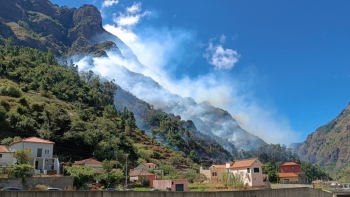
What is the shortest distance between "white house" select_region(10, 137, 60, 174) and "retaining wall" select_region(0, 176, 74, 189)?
27.3 feet

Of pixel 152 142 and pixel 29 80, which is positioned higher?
pixel 29 80

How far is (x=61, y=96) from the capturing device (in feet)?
305

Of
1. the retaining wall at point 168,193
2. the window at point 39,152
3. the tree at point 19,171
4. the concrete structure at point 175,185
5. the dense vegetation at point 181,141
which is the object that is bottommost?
the concrete structure at point 175,185

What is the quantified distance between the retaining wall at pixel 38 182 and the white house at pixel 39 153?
27.3ft

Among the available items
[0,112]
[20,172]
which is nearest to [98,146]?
[0,112]

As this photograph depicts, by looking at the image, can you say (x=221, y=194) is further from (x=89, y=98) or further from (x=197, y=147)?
(x=197, y=147)

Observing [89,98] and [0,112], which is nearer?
[0,112]

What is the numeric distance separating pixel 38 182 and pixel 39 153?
12.5 meters

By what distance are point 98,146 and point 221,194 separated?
4965 cm

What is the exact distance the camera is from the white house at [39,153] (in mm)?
41125

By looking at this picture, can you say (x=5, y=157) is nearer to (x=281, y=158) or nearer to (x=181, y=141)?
(x=181, y=141)

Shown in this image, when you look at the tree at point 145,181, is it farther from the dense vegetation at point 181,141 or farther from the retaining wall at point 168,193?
the dense vegetation at point 181,141

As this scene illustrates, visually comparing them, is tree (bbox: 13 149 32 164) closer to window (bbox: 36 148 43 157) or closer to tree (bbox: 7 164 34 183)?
tree (bbox: 7 164 34 183)

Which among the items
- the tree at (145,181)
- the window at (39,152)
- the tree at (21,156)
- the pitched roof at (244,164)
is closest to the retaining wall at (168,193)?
the tree at (21,156)
